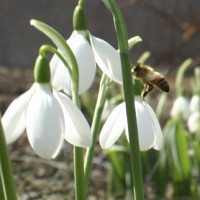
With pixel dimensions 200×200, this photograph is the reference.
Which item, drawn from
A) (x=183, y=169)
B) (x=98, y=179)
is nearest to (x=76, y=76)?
(x=183, y=169)

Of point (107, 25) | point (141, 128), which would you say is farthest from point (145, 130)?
→ point (107, 25)

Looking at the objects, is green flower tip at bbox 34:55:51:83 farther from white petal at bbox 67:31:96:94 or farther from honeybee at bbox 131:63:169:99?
honeybee at bbox 131:63:169:99

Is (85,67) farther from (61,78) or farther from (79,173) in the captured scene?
(79,173)

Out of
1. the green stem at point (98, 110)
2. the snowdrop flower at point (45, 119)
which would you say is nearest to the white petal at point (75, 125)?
the snowdrop flower at point (45, 119)

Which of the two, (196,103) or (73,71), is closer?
(73,71)

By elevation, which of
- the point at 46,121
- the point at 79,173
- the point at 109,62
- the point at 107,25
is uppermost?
the point at 107,25

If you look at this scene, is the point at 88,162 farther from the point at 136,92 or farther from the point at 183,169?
the point at 183,169
